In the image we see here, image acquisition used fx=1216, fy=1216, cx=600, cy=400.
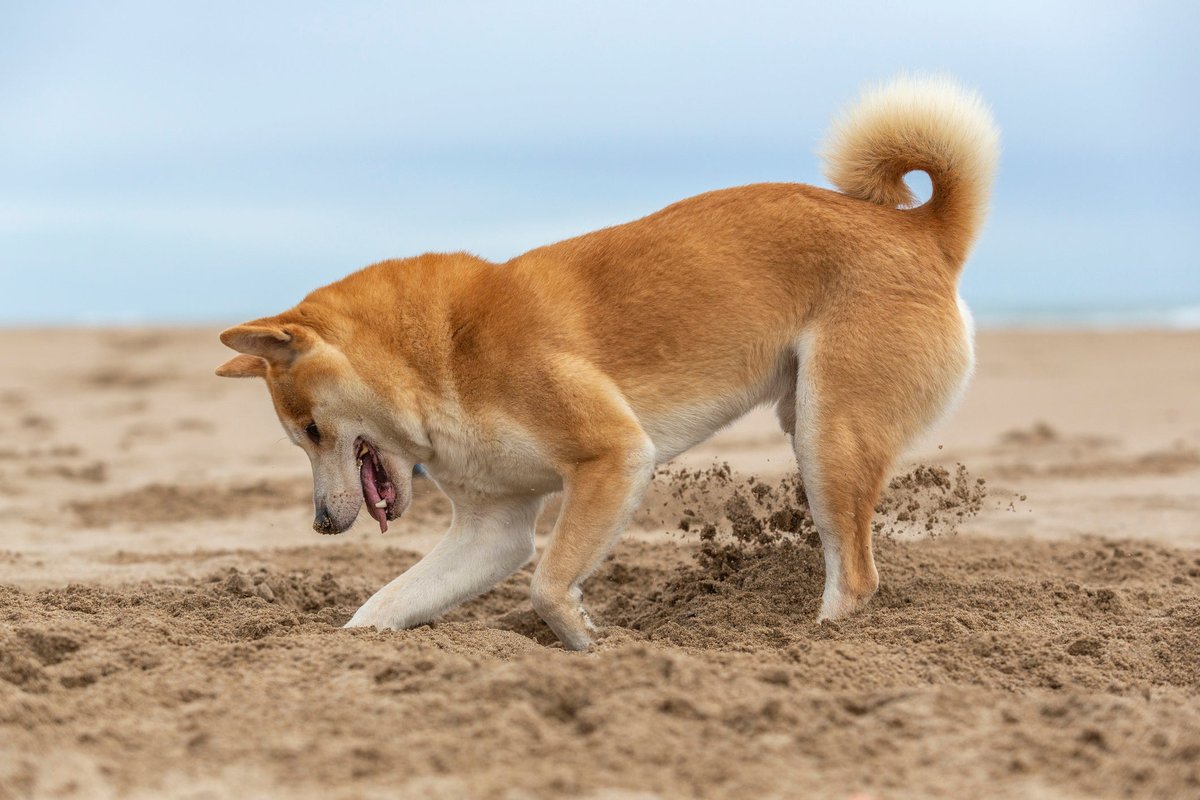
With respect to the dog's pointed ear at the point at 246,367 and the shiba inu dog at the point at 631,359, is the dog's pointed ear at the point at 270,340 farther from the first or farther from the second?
the dog's pointed ear at the point at 246,367

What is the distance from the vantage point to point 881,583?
193 inches

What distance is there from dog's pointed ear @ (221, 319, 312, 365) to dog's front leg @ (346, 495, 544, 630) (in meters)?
0.92

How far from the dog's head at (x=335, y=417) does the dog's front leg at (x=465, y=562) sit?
0.79 ft

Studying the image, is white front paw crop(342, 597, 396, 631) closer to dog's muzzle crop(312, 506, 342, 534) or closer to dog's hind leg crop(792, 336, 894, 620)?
dog's muzzle crop(312, 506, 342, 534)

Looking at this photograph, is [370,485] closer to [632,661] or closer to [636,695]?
[632,661]

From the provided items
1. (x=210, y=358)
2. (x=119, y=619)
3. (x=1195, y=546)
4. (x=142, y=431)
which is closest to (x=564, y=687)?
(x=119, y=619)

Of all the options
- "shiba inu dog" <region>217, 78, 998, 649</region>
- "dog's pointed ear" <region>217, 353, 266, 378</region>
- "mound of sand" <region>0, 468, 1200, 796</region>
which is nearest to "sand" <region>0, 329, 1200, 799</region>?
"mound of sand" <region>0, 468, 1200, 796</region>

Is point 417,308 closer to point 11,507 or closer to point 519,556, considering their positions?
point 519,556

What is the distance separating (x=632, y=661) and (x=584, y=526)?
1113mm

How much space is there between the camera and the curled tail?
4785 mm

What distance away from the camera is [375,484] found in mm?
4711

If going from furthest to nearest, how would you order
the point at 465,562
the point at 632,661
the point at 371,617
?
the point at 465,562 → the point at 371,617 → the point at 632,661

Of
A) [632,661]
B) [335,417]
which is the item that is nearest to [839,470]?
[632,661]

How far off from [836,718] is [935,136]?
260cm
